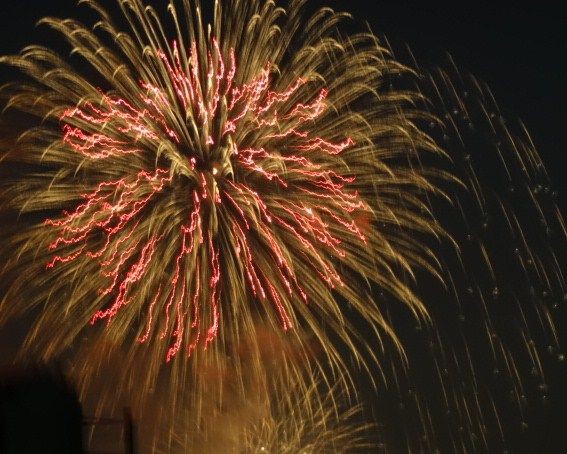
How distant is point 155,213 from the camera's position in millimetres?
24828

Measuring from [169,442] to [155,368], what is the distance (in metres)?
4.62

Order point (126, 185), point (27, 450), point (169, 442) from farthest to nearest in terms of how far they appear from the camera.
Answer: point (169, 442) < point (126, 185) < point (27, 450)

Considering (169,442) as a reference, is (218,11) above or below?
above

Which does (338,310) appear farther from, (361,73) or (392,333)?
(361,73)

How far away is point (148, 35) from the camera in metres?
24.6

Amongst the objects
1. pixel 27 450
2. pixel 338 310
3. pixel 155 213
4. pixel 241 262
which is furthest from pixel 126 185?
pixel 27 450

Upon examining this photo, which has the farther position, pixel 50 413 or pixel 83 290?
pixel 83 290

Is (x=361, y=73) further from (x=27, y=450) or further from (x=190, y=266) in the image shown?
(x=27, y=450)

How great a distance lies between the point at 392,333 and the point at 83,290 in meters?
5.28

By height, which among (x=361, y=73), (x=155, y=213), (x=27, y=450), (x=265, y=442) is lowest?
(x=27, y=450)

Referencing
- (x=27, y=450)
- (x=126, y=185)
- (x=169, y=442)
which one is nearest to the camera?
(x=27, y=450)

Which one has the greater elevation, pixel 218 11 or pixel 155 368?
pixel 218 11

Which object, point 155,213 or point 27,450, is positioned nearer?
point 27,450

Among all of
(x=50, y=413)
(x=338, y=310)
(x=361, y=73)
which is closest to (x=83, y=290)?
(x=338, y=310)
